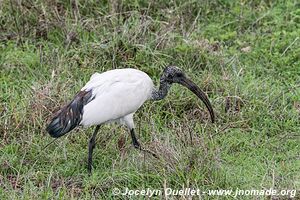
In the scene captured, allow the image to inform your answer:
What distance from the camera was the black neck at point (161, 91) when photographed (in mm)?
7133

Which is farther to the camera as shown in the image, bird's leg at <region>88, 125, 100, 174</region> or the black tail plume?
bird's leg at <region>88, 125, 100, 174</region>

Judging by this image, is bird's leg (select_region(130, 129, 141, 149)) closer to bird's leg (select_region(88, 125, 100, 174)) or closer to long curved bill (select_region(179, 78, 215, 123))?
bird's leg (select_region(88, 125, 100, 174))

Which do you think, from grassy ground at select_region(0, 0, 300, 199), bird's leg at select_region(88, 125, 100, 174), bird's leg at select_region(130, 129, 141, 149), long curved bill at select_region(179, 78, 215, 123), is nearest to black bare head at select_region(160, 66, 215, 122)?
long curved bill at select_region(179, 78, 215, 123)

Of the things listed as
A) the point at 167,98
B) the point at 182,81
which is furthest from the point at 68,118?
the point at 167,98

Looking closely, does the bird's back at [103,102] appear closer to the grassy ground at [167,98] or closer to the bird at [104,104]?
the bird at [104,104]

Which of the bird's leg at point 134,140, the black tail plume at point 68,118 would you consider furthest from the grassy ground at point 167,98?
the black tail plume at point 68,118

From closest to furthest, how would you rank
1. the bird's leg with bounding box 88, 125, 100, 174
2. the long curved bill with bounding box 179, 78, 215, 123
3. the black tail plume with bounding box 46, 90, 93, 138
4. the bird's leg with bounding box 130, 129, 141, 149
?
the black tail plume with bounding box 46, 90, 93, 138 < the bird's leg with bounding box 88, 125, 100, 174 < the bird's leg with bounding box 130, 129, 141, 149 < the long curved bill with bounding box 179, 78, 215, 123

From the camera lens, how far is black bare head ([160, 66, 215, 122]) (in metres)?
7.07

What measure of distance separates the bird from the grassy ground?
0.97ft

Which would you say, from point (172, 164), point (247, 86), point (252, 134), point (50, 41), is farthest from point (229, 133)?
point (50, 41)

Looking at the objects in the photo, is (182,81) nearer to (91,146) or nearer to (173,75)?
(173,75)

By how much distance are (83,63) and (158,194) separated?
2461mm

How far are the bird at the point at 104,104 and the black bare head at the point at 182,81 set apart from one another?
0.83 feet

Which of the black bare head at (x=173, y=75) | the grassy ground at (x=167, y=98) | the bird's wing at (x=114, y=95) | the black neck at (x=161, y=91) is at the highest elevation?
the bird's wing at (x=114, y=95)
